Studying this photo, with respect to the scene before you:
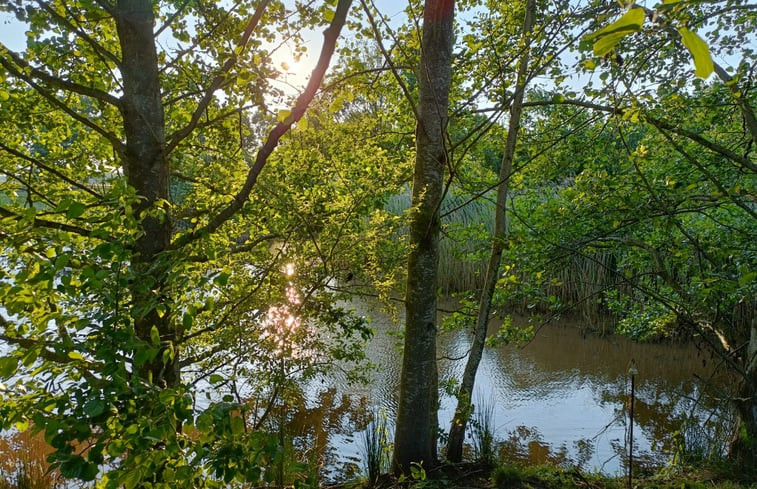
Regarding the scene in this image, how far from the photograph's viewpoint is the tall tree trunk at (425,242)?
2.96 m

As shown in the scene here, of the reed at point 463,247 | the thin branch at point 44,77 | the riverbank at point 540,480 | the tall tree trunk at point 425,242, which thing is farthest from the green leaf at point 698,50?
the reed at point 463,247

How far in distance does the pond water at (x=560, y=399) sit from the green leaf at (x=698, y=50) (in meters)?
3.57

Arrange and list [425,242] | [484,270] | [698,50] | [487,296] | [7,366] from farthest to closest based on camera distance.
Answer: [484,270]
[487,296]
[425,242]
[7,366]
[698,50]

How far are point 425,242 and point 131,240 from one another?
2.05 m

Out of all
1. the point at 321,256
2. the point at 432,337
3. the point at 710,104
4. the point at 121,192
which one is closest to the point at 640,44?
the point at 710,104

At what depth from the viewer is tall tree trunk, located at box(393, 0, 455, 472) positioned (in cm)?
296

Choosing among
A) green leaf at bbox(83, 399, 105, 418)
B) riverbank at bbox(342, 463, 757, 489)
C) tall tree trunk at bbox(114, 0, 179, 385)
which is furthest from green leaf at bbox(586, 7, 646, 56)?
riverbank at bbox(342, 463, 757, 489)

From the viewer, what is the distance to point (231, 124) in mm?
3109

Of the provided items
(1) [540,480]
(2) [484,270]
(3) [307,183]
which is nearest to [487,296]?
(1) [540,480]

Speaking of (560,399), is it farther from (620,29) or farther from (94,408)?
(620,29)

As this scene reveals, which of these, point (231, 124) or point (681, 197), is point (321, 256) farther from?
point (681, 197)

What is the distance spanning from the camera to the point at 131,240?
1.31 meters

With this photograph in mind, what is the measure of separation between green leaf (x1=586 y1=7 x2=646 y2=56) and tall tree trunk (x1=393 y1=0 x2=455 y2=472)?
7.60 ft

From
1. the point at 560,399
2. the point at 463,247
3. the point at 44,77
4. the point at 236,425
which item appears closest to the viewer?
the point at 236,425
